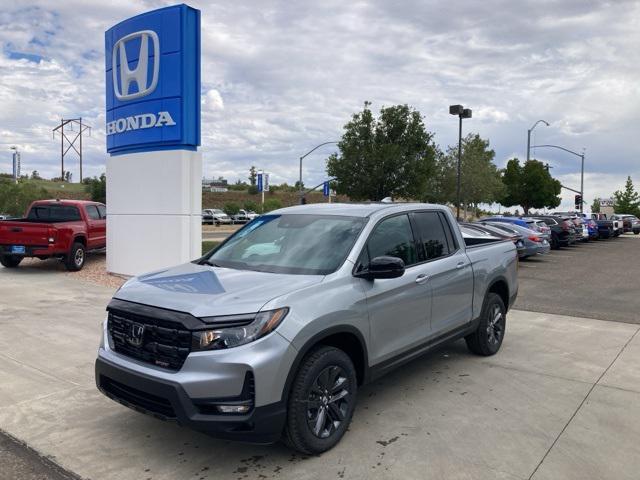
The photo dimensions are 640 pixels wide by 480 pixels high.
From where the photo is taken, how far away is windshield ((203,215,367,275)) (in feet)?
14.0

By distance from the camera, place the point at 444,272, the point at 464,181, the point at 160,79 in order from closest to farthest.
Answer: the point at 444,272 < the point at 160,79 < the point at 464,181

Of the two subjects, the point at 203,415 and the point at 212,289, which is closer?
the point at 203,415

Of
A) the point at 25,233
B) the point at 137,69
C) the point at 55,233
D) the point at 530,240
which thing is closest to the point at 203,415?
the point at 137,69

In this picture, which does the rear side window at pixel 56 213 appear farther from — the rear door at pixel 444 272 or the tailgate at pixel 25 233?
the rear door at pixel 444 272

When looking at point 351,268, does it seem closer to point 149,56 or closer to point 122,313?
point 122,313

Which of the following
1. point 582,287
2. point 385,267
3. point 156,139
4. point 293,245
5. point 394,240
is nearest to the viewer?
point 385,267

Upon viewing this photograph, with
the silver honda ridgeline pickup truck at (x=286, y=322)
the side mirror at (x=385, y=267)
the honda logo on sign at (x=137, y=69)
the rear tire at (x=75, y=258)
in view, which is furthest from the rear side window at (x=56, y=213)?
the side mirror at (x=385, y=267)

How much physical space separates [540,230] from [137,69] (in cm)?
1568

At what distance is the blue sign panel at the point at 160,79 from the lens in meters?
11.2

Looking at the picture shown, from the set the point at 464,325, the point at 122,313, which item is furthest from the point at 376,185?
the point at 122,313

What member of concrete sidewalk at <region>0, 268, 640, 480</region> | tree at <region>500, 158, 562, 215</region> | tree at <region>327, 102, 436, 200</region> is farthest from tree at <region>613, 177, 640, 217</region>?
concrete sidewalk at <region>0, 268, 640, 480</region>

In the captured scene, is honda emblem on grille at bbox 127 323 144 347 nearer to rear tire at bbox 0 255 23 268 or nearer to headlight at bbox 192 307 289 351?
headlight at bbox 192 307 289 351

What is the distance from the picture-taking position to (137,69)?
11906 millimetres

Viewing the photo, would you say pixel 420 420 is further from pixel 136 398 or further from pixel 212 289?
pixel 136 398
